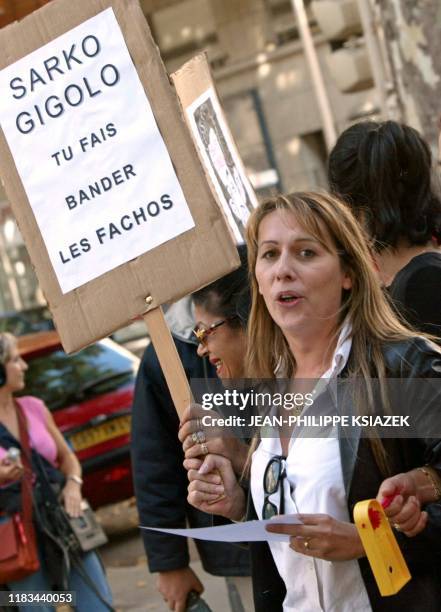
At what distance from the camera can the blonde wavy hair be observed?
2.91 metres

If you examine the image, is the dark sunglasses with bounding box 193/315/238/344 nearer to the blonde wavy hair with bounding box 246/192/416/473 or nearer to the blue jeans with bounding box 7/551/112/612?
the blonde wavy hair with bounding box 246/192/416/473

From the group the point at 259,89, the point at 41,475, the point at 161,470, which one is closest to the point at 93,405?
the point at 41,475

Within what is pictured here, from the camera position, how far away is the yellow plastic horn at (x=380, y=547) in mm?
2639

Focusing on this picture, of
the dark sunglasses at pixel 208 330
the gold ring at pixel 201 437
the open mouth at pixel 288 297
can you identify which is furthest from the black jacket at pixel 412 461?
the dark sunglasses at pixel 208 330

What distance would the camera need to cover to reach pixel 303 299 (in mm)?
3045

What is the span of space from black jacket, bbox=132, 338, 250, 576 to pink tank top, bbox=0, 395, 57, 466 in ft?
6.26

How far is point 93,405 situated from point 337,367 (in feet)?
23.9

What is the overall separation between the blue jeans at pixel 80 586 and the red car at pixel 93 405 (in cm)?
385

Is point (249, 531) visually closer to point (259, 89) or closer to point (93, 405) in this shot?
point (93, 405)

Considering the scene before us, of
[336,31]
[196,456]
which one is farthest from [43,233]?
[336,31]

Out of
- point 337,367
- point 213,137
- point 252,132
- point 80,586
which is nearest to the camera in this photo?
point 337,367

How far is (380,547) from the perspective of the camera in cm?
267

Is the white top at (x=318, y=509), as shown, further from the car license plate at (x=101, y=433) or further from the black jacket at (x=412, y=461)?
the car license plate at (x=101, y=433)

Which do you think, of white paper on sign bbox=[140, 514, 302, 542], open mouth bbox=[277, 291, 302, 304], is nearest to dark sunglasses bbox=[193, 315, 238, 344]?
open mouth bbox=[277, 291, 302, 304]
